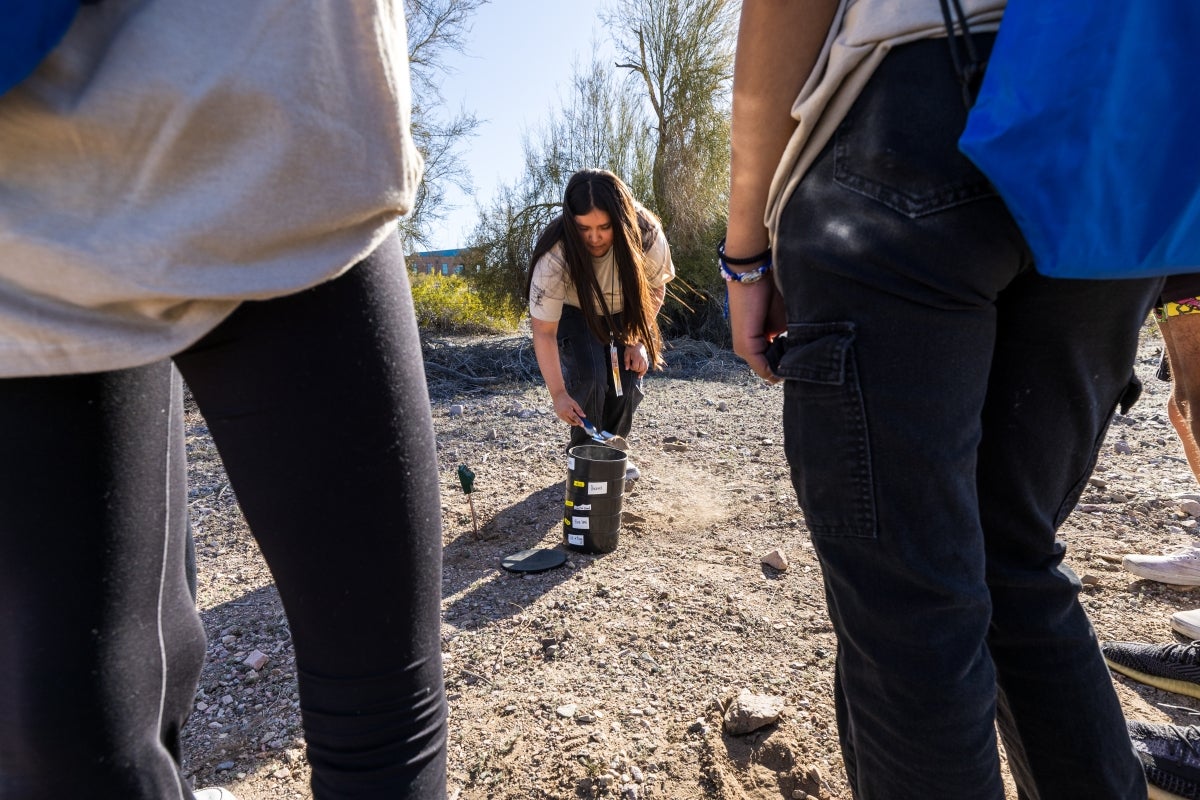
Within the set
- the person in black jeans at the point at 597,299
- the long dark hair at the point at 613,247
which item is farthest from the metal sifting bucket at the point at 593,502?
the long dark hair at the point at 613,247

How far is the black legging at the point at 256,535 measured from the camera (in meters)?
0.64

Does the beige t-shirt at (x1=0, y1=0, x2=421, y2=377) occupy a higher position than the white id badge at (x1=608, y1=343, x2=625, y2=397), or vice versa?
the beige t-shirt at (x1=0, y1=0, x2=421, y2=377)

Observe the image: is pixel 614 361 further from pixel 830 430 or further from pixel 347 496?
pixel 347 496

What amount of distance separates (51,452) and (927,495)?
90 cm

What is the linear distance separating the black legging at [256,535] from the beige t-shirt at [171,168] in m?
0.06

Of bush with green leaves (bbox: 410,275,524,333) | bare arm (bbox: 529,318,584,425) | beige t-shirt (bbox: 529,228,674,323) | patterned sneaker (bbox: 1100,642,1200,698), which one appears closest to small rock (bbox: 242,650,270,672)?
bare arm (bbox: 529,318,584,425)

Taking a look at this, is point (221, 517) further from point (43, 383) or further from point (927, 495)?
point (927, 495)

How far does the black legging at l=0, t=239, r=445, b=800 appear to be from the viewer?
641 millimetres

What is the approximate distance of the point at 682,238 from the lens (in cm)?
1069

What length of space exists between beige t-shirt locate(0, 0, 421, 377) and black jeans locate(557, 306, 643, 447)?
9.45ft

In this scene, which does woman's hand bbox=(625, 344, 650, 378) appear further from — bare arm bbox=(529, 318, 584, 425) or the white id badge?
bare arm bbox=(529, 318, 584, 425)

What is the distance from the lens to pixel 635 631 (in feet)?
7.29

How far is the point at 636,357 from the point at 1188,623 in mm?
2388

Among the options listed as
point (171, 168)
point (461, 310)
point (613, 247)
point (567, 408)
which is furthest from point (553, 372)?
point (461, 310)
